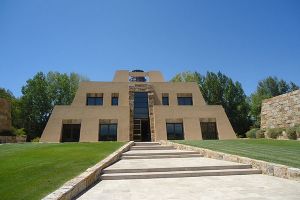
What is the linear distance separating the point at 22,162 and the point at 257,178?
8.82m

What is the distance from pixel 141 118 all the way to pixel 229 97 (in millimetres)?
25350

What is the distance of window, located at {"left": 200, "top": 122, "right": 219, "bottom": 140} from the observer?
28.5 m

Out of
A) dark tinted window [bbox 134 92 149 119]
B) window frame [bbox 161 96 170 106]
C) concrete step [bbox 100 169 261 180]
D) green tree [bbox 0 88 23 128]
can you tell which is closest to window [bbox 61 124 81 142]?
dark tinted window [bbox 134 92 149 119]

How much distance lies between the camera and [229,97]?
49.4 metres

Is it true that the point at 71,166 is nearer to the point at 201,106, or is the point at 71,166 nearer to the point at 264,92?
the point at 201,106

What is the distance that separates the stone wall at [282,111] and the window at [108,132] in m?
17.4

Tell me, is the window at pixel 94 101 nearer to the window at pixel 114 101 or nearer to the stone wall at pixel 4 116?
the window at pixel 114 101

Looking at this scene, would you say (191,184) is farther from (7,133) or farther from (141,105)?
(7,133)

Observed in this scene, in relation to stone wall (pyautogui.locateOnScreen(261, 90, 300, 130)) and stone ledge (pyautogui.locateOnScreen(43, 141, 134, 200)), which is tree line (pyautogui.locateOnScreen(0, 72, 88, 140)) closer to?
stone wall (pyautogui.locateOnScreen(261, 90, 300, 130))

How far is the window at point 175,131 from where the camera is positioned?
27953 mm

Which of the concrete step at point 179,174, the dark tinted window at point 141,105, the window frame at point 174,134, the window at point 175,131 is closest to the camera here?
the concrete step at point 179,174

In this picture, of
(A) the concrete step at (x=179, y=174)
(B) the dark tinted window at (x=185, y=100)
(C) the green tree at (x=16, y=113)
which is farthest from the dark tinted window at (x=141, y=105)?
(C) the green tree at (x=16, y=113)

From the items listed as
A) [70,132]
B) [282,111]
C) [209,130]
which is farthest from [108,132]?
[282,111]

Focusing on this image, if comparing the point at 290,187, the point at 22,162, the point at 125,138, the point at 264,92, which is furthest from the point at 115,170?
the point at 264,92
